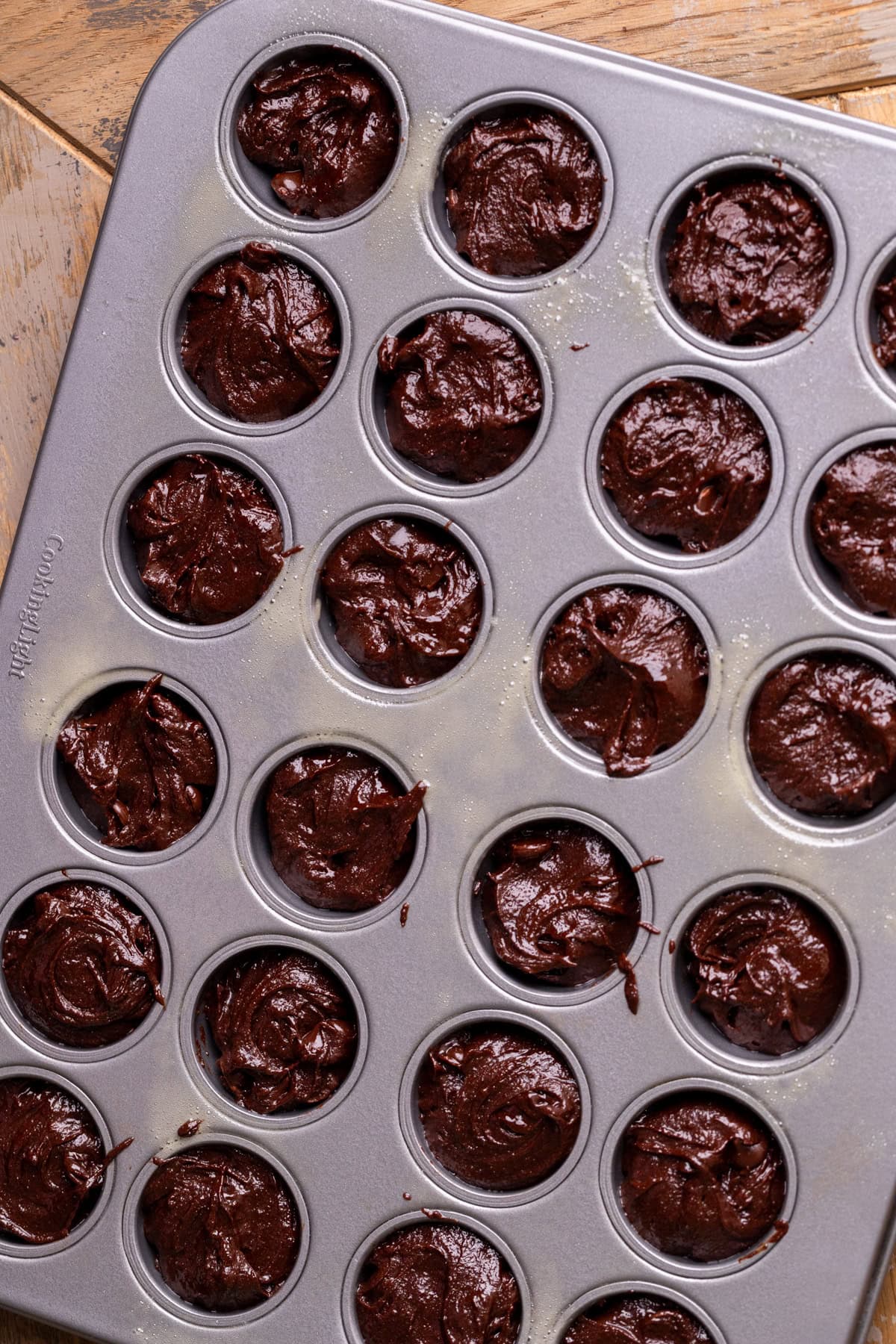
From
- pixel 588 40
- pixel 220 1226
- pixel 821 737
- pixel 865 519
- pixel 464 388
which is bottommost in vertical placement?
pixel 220 1226

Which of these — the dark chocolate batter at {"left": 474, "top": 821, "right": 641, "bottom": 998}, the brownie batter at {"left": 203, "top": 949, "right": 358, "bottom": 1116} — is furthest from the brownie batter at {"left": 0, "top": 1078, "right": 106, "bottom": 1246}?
the dark chocolate batter at {"left": 474, "top": 821, "right": 641, "bottom": 998}

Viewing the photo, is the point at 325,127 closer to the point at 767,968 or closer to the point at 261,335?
the point at 261,335

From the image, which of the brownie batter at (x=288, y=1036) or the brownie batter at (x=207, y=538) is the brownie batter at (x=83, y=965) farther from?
the brownie batter at (x=207, y=538)

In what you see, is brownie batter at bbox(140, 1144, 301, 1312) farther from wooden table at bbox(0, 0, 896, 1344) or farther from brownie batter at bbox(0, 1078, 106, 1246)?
wooden table at bbox(0, 0, 896, 1344)

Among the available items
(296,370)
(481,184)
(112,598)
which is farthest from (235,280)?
(112,598)

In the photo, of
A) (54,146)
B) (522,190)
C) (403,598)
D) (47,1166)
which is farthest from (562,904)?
(54,146)

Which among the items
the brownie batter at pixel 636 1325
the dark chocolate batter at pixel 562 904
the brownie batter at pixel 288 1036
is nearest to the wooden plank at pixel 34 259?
the brownie batter at pixel 288 1036
